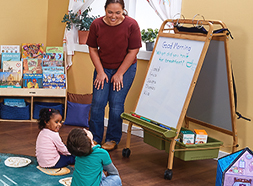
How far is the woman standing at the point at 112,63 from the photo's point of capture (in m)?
2.98

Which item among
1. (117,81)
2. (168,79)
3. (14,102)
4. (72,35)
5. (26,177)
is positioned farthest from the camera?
(72,35)

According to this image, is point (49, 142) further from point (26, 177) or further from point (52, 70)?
point (52, 70)

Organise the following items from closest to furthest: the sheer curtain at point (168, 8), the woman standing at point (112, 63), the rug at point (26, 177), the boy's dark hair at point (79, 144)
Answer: the boy's dark hair at point (79, 144), the rug at point (26, 177), the woman standing at point (112, 63), the sheer curtain at point (168, 8)

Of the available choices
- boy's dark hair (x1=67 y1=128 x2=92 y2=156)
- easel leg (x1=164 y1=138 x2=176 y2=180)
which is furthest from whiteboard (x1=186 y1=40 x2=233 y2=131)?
boy's dark hair (x1=67 y1=128 x2=92 y2=156)

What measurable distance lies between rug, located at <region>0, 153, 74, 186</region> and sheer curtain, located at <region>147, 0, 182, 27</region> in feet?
5.48

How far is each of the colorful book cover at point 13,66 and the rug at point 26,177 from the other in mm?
1579

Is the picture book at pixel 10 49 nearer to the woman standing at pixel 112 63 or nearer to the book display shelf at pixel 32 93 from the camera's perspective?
the book display shelf at pixel 32 93

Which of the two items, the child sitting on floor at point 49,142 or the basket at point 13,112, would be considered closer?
the child sitting on floor at point 49,142

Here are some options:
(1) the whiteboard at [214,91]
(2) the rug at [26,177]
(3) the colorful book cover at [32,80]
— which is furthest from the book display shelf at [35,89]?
(1) the whiteboard at [214,91]

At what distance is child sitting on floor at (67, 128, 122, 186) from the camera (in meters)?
1.94

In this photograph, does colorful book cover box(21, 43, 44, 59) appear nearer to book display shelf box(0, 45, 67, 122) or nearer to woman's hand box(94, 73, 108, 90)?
book display shelf box(0, 45, 67, 122)

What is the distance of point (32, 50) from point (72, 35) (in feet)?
1.69

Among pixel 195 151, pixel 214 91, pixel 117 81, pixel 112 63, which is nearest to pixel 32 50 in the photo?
pixel 112 63

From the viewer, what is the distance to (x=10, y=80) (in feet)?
12.8
